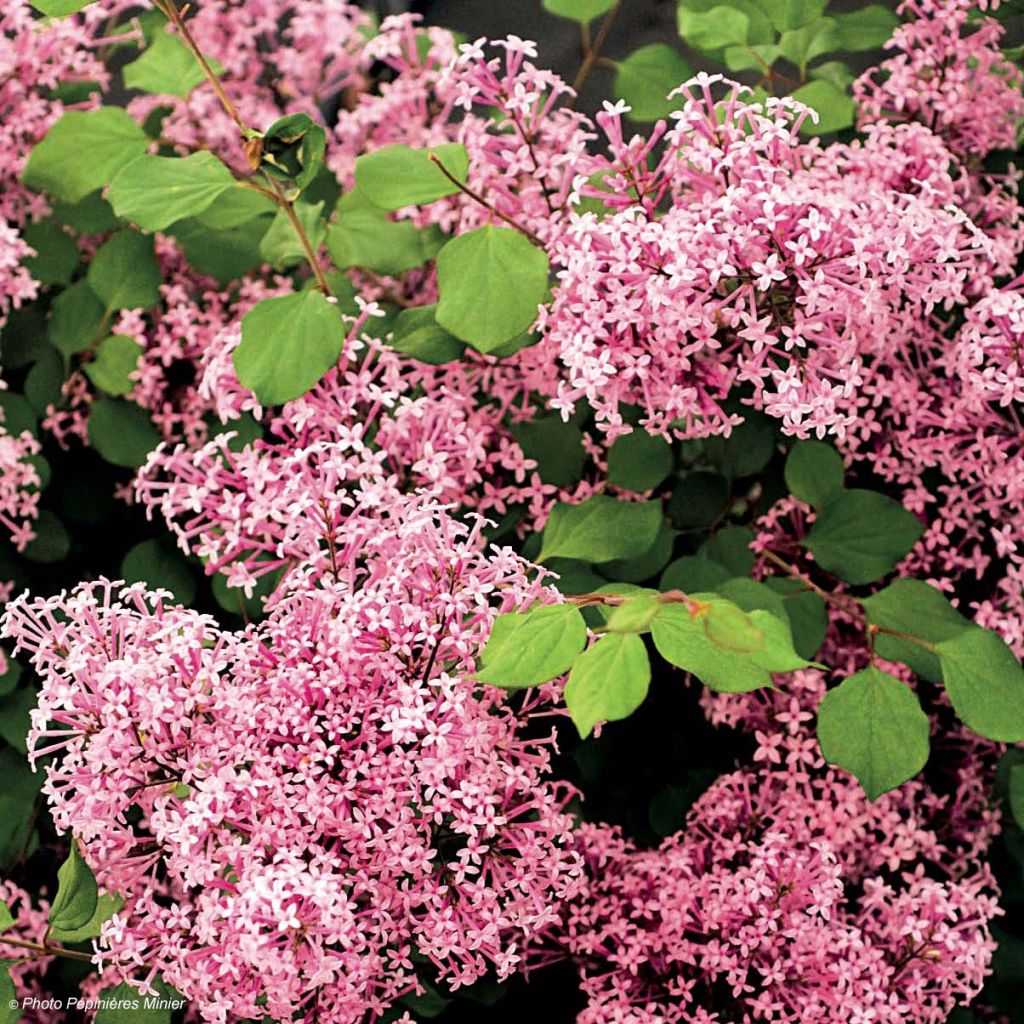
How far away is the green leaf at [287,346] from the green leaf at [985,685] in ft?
0.95

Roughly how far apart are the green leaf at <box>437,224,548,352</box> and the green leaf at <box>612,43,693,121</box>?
16 centimetres

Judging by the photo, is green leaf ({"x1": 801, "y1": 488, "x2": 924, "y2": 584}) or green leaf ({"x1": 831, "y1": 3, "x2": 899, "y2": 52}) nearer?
green leaf ({"x1": 801, "y1": 488, "x2": 924, "y2": 584})

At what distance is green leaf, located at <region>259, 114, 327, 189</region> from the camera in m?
0.53

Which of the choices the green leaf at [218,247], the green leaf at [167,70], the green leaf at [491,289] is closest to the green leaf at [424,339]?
the green leaf at [491,289]

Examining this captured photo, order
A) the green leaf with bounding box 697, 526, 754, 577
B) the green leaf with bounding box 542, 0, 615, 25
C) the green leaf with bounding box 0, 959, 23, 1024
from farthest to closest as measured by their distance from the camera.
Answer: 1. the green leaf with bounding box 542, 0, 615, 25
2. the green leaf with bounding box 697, 526, 754, 577
3. the green leaf with bounding box 0, 959, 23, 1024

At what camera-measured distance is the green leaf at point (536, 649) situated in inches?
16.5

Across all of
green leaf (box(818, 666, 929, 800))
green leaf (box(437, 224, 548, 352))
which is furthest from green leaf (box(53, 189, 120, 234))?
green leaf (box(818, 666, 929, 800))

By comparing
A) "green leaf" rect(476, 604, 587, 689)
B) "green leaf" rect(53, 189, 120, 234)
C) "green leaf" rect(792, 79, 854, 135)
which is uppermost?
"green leaf" rect(792, 79, 854, 135)

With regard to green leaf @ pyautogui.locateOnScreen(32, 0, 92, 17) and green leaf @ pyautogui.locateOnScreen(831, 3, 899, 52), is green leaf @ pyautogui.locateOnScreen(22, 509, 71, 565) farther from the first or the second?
green leaf @ pyautogui.locateOnScreen(831, 3, 899, 52)

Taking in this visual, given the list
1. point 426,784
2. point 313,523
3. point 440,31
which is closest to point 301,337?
point 313,523

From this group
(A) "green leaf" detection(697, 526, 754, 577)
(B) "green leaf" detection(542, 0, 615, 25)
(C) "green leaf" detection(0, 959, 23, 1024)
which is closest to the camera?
(C) "green leaf" detection(0, 959, 23, 1024)

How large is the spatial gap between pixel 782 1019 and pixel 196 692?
0.28m

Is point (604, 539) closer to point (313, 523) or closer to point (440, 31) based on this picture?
point (313, 523)

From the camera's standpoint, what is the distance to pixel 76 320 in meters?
0.71
